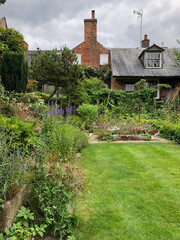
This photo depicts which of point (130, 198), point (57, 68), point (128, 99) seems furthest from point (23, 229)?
point (128, 99)

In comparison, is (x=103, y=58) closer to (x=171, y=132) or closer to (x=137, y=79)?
(x=137, y=79)

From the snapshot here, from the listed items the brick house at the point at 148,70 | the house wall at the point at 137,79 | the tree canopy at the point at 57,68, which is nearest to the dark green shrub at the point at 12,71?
the tree canopy at the point at 57,68

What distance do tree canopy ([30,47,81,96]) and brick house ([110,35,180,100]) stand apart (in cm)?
512

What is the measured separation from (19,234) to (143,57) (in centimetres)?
1773

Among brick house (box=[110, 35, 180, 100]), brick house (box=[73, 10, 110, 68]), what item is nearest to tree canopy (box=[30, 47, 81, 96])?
brick house (box=[110, 35, 180, 100])

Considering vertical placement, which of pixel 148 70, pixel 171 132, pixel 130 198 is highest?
pixel 148 70

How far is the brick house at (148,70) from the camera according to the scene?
16027 mm

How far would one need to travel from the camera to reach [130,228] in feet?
6.61

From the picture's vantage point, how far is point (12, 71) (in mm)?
6715

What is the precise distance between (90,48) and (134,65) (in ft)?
16.1

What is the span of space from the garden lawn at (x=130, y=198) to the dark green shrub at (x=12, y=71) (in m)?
4.14

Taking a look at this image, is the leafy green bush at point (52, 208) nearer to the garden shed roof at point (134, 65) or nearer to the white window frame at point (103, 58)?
the garden shed roof at point (134, 65)

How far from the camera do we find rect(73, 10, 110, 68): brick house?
719 inches

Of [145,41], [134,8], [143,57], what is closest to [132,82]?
[143,57]
